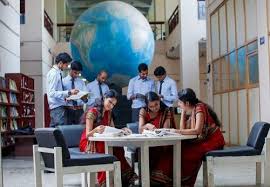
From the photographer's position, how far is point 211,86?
1315 centimetres

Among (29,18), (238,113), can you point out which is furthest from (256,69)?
(29,18)

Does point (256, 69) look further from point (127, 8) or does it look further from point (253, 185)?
point (253, 185)

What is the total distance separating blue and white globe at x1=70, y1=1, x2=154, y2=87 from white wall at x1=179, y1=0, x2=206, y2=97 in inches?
263

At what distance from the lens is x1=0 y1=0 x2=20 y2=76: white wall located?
12.1 m

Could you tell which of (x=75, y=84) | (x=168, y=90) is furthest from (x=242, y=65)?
(x=75, y=84)

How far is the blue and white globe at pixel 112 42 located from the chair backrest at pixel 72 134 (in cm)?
402

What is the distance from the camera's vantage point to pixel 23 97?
1325 cm

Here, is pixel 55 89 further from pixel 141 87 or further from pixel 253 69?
pixel 253 69

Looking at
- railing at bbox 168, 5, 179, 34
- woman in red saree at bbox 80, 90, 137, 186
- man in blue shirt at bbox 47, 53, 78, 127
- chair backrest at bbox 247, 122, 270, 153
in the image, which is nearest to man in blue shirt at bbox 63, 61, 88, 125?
man in blue shirt at bbox 47, 53, 78, 127

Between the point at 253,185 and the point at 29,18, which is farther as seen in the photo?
the point at 29,18

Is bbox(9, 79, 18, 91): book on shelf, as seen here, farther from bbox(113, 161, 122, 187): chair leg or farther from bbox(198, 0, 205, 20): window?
bbox(113, 161, 122, 187): chair leg

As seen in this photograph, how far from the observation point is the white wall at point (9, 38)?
39.7 feet

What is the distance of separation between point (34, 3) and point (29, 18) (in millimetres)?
570

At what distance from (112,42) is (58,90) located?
3068mm
